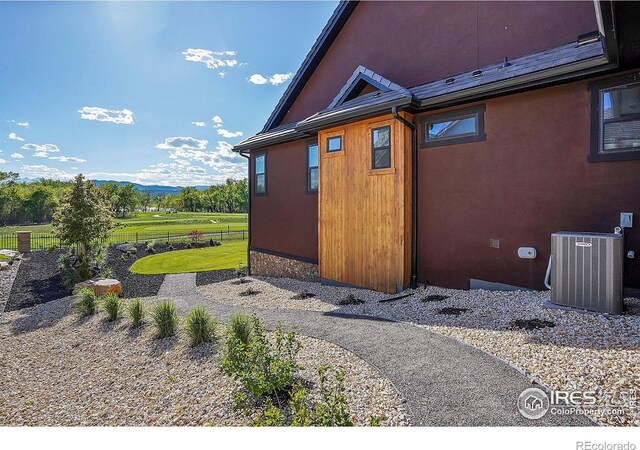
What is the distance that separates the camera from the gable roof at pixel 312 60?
32.3 ft

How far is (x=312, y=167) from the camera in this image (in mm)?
9984

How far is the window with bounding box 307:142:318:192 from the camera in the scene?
988 centimetres

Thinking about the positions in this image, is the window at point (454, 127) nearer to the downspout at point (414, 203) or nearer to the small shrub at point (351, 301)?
the downspout at point (414, 203)

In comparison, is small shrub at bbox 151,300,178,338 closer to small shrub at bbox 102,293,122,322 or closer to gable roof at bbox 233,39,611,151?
small shrub at bbox 102,293,122,322

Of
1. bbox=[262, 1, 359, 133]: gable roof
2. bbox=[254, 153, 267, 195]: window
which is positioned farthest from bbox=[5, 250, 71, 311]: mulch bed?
bbox=[262, 1, 359, 133]: gable roof

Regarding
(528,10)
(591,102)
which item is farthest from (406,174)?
(528,10)

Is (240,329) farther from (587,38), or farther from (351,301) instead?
(587,38)

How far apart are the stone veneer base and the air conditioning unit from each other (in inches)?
243

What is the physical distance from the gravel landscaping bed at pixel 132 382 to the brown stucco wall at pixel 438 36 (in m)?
6.87

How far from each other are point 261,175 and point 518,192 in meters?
8.63

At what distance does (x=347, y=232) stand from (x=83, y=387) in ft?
18.8
